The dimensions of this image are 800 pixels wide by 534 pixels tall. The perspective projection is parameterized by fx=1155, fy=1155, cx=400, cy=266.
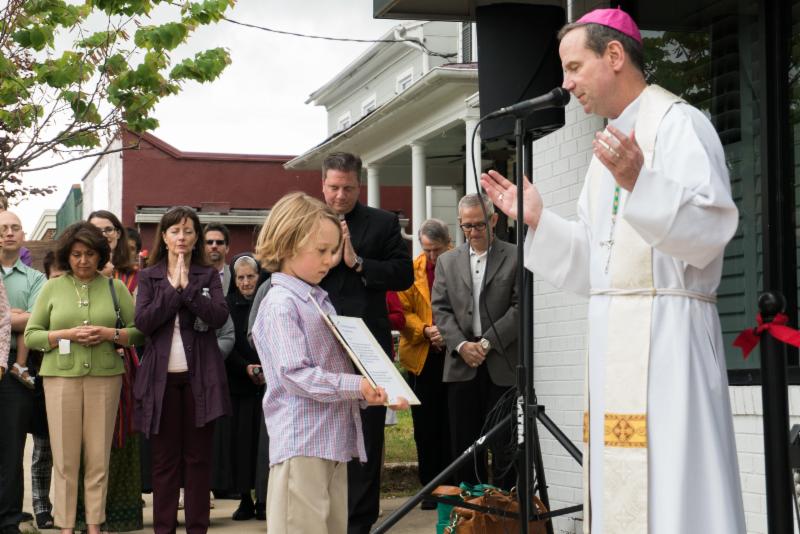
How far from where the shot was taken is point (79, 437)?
23.4 ft

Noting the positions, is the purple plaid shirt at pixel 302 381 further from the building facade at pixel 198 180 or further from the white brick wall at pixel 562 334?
the building facade at pixel 198 180

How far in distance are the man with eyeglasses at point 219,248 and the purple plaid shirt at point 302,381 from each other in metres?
4.18

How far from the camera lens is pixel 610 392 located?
12.4 feet

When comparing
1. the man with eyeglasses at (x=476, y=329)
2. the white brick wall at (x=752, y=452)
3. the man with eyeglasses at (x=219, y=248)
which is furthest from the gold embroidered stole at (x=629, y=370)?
the man with eyeglasses at (x=219, y=248)

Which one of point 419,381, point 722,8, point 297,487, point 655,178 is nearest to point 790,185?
point 722,8

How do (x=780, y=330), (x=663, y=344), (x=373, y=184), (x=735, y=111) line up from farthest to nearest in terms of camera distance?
(x=373, y=184) → (x=735, y=111) → (x=663, y=344) → (x=780, y=330)

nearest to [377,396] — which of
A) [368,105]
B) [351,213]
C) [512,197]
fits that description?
[512,197]

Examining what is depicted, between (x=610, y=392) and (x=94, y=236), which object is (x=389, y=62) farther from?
(x=610, y=392)

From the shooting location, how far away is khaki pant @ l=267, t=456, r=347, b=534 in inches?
169

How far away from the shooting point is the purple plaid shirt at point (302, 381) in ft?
14.0

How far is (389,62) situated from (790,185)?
21097mm

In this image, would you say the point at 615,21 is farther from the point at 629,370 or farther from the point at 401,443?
the point at 401,443

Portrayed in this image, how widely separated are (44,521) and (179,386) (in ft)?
6.10

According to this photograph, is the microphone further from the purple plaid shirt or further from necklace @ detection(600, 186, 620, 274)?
the purple plaid shirt
